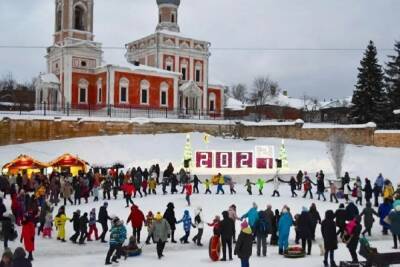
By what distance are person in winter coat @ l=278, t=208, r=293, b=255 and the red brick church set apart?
3032cm

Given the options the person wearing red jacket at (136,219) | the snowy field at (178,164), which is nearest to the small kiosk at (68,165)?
the snowy field at (178,164)

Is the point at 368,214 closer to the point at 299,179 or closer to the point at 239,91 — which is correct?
the point at 299,179

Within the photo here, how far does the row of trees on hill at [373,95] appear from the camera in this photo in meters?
38.3

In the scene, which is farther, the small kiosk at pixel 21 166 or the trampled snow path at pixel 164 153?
the trampled snow path at pixel 164 153

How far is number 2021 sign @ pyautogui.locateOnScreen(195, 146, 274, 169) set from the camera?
2678cm

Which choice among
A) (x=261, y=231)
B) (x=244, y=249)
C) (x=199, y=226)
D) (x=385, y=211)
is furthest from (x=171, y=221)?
(x=385, y=211)

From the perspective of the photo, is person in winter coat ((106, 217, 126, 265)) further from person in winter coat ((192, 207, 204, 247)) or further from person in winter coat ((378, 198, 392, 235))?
person in winter coat ((378, 198, 392, 235))

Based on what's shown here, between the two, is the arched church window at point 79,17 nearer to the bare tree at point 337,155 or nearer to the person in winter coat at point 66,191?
the bare tree at point 337,155

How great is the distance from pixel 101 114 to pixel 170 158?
1159 centimetres

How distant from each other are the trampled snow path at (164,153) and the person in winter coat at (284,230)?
47.0 ft

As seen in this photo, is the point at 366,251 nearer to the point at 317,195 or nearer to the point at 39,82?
the point at 317,195

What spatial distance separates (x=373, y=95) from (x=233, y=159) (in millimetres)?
17547

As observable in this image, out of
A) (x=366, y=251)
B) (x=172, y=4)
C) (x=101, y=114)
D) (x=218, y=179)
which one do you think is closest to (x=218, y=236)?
(x=366, y=251)

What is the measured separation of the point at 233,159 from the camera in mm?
26875
